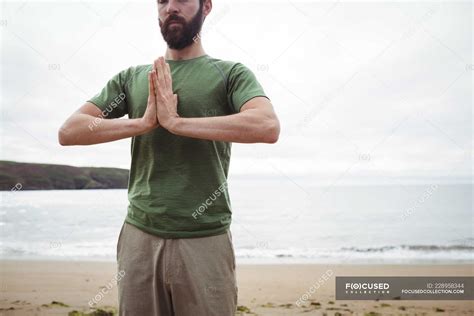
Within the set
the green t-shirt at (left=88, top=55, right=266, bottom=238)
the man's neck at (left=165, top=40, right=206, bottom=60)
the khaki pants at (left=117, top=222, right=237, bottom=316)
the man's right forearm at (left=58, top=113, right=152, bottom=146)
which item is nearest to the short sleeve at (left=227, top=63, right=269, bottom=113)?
the green t-shirt at (left=88, top=55, right=266, bottom=238)

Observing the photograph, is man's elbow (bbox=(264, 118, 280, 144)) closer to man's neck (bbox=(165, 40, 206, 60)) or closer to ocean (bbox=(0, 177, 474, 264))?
man's neck (bbox=(165, 40, 206, 60))

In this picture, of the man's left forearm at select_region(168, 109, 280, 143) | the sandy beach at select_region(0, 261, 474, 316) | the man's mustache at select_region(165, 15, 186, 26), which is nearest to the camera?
the man's left forearm at select_region(168, 109, 280, 143)

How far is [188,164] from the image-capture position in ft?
4.04

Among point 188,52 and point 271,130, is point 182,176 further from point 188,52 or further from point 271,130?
point 188,52

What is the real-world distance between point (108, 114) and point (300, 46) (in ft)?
16.3

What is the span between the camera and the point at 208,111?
1.25 m

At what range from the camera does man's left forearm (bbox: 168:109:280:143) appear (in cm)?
117

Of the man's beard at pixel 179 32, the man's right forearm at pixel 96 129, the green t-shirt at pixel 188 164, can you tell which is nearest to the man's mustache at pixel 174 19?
the man's beard at pixel 179 32

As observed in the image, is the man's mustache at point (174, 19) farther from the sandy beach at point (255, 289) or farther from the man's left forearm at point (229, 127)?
the sandy beach at point (255, 289)

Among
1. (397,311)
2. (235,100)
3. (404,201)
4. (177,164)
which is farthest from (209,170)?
(404,201)

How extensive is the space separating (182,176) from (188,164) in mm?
37

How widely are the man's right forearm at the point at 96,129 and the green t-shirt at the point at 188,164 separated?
56 millimetres

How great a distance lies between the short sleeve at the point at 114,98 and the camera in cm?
135

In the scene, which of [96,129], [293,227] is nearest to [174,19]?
[96,129]
